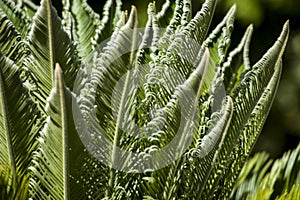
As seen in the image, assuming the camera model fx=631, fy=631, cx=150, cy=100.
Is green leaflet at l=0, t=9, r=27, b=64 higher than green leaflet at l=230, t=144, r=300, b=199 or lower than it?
higher

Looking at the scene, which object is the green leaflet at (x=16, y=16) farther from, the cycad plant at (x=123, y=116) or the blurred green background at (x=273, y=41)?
the blurred green background at (x=273, y=41)

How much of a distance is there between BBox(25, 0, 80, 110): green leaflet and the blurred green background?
2007mm

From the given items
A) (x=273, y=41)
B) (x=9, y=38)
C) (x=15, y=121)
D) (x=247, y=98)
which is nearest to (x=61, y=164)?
(x=15, y=121)

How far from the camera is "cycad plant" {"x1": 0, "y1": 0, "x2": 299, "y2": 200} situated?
2.66ft

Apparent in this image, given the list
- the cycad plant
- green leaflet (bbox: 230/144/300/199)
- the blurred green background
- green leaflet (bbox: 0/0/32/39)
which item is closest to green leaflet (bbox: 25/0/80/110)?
the cycad plant

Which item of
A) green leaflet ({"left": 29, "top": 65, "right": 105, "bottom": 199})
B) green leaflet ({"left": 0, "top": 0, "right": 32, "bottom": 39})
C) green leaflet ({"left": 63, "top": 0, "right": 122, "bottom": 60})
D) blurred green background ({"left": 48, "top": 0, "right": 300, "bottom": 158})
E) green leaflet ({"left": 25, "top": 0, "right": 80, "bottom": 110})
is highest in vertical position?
blurred green background ({"left": 48, "top": 0, "right": 300, "bottom": 158})

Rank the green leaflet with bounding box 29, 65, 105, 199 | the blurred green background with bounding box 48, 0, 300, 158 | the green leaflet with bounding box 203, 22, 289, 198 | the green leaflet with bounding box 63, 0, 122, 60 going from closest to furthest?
the green leaflet with bounding box 29, 65, 105, 199 → the green leaflet with bounding box 203, 22, 289, 198 → the green leaflet with bounding box 63, 0, 122, 60 → the blurred green background with bounding box 48, 0, 300, 158

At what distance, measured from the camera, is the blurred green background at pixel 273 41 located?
306 cm

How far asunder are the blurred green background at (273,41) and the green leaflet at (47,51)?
201 centimetres

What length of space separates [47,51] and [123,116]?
138mm

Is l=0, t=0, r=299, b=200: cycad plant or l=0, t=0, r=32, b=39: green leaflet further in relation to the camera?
l=0, t=0, r=32, b=39: green leaflet

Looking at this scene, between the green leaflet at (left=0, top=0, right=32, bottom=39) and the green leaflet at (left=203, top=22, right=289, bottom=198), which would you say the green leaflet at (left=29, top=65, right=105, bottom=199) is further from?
the green leaflet at (left=0, top=0, right=32, bottom=39)

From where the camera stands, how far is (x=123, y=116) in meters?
0.87

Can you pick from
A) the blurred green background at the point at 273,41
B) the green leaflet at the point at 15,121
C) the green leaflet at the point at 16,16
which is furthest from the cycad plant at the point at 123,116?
the blurred green background at the point at 273,41
